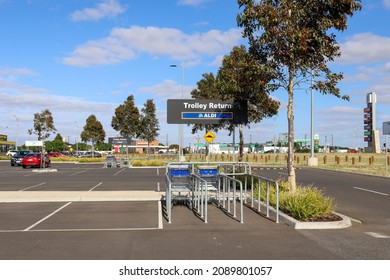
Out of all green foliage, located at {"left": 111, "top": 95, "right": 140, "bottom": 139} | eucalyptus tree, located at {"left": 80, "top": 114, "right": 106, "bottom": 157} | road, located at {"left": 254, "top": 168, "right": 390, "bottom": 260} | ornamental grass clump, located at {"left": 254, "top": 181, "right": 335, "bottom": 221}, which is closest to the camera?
road, located at {"left": 254, "top": 168, "right": 390, "bottom": 260}

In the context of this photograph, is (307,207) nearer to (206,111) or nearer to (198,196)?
(198,196)

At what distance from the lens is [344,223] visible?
9305 millimetres

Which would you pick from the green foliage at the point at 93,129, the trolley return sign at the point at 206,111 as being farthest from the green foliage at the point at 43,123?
the trolley return sign at the point at 206,111

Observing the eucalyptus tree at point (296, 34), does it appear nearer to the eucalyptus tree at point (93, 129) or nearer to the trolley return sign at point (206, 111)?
the trolley return sign at point (206, 111)

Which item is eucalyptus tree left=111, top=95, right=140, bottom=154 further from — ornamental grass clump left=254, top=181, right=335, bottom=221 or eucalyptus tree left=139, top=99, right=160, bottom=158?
ornamental grass clump left=254, top=181, right=335, bottom=221

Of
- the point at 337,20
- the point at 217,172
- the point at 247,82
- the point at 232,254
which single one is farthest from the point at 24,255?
the point at 337,20

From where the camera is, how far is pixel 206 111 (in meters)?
17.2

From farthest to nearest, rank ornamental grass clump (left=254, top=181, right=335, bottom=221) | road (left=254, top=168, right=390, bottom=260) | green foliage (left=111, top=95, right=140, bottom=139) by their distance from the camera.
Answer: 1. green foliage (left=111, top=95, right=140, bottom=139)
2. ornamental grass clump (left=254, top=181, right=335, bottom=221)
3. road (left=254, top=168, right=390, bottom=260)

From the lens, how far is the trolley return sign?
17109mm

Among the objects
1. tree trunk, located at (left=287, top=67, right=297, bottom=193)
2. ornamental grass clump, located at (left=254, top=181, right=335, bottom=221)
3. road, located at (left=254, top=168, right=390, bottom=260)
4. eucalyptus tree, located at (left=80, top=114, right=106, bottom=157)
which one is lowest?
road, located at (left=254, top=168, right=390, bottom=260)

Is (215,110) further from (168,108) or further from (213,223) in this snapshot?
(213,223)

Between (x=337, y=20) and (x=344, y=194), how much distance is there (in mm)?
7021

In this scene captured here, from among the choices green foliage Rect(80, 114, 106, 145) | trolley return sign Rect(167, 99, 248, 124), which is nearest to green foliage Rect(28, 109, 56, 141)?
green foliage Rect(80, 114, 106, 145)

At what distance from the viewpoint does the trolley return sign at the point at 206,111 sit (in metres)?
17.1
